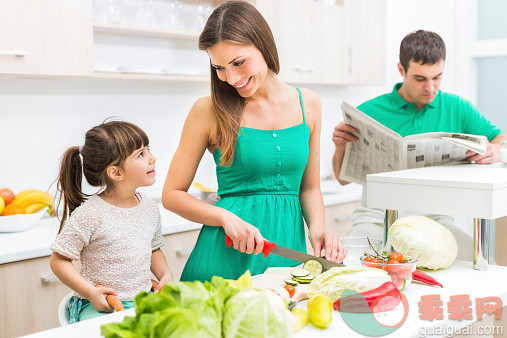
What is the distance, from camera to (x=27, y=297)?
211 cm

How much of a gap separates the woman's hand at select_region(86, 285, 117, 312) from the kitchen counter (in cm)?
29

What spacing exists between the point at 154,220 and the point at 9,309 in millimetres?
753

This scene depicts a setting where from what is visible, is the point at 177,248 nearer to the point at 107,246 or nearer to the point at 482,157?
the point at 107,246

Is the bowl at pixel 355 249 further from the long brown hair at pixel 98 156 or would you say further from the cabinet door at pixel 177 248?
the cabinet door at pixel 177 248

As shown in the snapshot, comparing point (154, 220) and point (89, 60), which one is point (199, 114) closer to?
point (154, 220)

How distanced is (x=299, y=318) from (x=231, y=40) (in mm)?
752

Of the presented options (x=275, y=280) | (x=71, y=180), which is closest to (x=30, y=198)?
(x=71, y=180)

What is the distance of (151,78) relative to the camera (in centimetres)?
270

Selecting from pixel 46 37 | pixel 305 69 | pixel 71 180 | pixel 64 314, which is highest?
pixel 46 37

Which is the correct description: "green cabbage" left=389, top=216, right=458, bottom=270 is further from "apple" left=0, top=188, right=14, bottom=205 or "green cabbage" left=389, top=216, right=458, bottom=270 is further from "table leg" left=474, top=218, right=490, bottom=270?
"apple" left=0, top=188, right=14, bottom=205

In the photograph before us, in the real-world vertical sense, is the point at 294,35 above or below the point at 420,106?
above

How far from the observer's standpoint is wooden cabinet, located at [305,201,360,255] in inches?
122

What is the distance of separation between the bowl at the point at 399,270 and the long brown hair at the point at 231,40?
0.55 meters

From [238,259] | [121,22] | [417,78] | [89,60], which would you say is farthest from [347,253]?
[121,22]
